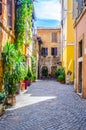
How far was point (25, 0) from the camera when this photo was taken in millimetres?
17344

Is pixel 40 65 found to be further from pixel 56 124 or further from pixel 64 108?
pixel 56 124

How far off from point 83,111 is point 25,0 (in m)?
9.16

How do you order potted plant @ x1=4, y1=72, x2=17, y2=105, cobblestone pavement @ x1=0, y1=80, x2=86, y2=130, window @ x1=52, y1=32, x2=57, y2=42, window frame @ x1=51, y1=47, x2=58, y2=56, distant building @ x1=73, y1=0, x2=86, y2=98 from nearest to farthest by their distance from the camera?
cobblestone pavement @ x1=0, y1=80, x2=86, y2=130 → potted plant @ x1=4, y1=72, x2=17, y2=105 → distant building @ x1=73, y1=0, x2=86, y2=98 → window @ x1=52, y1=32, x2=57, y2=42 → window frame @ x1=51, y1=47, x2=58, y2=56

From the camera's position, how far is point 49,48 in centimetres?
4628

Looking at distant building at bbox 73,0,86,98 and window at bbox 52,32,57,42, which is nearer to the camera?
distant building at bbox 73,0,86,98

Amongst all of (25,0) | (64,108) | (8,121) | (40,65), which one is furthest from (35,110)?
(40,65)

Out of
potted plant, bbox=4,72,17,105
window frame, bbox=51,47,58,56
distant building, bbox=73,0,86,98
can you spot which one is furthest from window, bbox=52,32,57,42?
potted plant, bbox=4,72,17,105

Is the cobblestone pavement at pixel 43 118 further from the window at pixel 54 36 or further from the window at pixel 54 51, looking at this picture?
the window at pixel 54 36

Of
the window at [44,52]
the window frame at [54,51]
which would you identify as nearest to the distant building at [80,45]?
the window frame at [54,51]

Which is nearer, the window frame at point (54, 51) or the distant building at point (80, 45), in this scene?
the distant building at point (80, 45)

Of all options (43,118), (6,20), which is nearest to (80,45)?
(6,20)

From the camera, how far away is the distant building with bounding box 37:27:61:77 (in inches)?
1797

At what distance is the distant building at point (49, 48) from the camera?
150 ft

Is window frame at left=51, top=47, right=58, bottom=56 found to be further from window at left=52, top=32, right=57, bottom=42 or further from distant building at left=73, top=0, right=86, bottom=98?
distant building at left=73, top=0, right=86, bottom=98
